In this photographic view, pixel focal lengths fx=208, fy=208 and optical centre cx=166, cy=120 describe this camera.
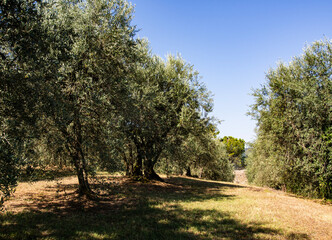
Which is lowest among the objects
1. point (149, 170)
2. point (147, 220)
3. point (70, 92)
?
point (147, 220)

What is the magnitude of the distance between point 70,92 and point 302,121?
18.8 m

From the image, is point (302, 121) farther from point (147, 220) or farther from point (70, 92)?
point (70, 92)

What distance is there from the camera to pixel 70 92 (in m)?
10.6

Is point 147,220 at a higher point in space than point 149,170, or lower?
lower

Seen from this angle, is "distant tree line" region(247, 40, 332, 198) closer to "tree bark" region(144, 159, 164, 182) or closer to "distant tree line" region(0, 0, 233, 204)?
"distant tree line" region(0, 0, 233, 204)

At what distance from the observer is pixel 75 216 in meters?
10.4

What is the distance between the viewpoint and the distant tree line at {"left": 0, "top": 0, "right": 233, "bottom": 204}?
7.28m

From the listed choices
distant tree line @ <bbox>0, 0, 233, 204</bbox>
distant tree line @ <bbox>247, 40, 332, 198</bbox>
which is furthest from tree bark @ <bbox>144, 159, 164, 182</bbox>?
distant tree line @ <bbox>247, 40, 332, 198</bbox>

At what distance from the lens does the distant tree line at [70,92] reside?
23.9ft

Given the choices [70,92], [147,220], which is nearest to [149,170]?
[147,220]

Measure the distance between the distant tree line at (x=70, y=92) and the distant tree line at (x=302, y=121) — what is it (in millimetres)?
8473

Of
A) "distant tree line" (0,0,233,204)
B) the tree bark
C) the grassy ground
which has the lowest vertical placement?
the grassy ground

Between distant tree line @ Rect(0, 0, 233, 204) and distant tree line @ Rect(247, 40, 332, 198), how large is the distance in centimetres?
847

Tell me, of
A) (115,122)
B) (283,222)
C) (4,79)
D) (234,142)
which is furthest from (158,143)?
(234,142)
